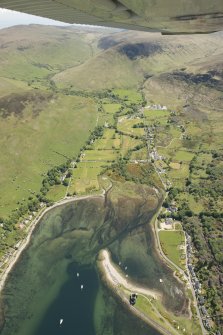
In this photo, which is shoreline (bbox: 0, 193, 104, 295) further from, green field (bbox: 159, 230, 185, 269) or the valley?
green field (bbox: 159, 230, 185, 269)

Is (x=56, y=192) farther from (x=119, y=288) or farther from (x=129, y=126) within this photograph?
(x=129, y=126)

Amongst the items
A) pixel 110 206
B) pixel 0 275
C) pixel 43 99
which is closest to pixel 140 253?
pixel 110 206

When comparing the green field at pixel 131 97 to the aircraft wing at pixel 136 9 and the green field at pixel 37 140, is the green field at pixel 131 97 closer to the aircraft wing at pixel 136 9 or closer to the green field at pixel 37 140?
the green field at pixel 37 140

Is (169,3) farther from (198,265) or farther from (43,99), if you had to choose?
(43,99)

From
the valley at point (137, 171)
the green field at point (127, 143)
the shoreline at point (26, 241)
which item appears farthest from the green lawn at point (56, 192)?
the green field at point (127, 143)

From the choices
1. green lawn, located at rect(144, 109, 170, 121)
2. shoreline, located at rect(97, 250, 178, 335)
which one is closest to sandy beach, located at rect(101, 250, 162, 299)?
shoreline, located at rect(97, 250, 178, 335)

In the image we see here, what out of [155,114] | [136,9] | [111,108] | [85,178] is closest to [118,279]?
[85,178]
